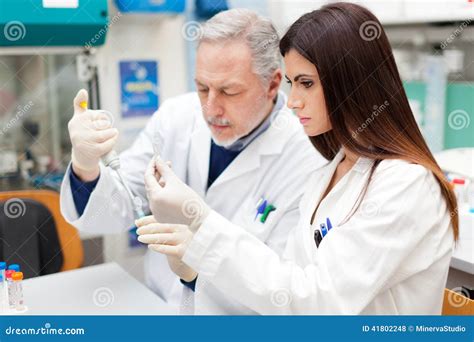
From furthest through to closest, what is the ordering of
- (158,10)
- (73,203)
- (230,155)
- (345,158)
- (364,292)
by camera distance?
1. (158,10)
2. (230,155)
3. (73,203)
4. (345,158)
5. (364,292)

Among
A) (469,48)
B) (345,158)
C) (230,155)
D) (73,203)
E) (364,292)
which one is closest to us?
(364,292)

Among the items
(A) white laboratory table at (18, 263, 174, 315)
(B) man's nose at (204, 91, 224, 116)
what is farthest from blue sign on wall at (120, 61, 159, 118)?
(B) man's nose at (204, 91, 224, 116)

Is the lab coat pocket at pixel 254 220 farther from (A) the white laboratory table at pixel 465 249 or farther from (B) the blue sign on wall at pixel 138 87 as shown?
(B) the blue sign on wall at pixel 138 87

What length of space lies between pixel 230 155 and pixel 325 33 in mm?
701

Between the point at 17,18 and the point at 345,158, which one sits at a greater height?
the point at 17,18

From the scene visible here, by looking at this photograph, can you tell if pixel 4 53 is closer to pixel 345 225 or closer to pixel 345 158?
pixel 345 158

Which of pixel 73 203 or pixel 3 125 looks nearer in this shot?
pixel 73 203

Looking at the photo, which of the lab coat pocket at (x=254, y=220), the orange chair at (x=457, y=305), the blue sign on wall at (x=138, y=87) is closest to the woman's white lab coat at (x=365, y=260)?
the orange chair at (x=457, y=305)

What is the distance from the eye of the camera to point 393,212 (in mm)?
966

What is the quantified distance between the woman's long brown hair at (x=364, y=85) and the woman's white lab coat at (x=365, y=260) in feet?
0.15

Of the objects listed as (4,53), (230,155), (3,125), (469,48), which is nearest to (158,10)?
(4,53)

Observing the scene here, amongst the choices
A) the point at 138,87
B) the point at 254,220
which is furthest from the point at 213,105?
the point at 138,87

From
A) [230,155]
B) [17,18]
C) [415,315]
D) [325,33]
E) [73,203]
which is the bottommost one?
[415,315]

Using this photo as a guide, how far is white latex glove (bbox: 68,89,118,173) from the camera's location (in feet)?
4.23
